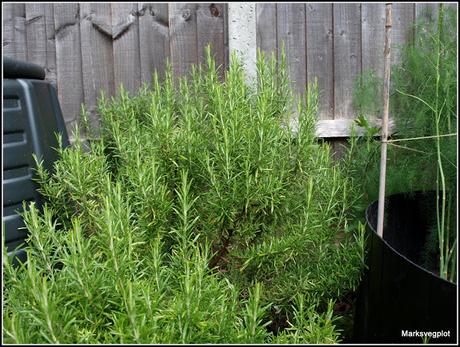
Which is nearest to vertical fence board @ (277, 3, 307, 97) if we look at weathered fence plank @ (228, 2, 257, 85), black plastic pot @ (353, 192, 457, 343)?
weathered fence plank @ (228, 2, 257, 85)

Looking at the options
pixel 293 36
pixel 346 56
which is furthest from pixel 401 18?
pixel 293 36

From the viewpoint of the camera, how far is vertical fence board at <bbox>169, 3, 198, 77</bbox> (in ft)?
10.1

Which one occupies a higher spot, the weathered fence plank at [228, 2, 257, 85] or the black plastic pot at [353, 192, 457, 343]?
the weathered fence plank at [228, 2, 257, 85]

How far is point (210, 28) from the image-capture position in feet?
10.1

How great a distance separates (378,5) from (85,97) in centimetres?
182

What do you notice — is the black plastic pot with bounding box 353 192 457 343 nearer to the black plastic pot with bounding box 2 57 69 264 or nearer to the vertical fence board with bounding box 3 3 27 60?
the black plastic pot with bounding box 2 57 69 264

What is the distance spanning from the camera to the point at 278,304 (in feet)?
6.21

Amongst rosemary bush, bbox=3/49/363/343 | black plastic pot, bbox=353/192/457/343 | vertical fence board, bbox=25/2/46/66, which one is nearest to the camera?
rosemary bush, bbox=3/49/363/343

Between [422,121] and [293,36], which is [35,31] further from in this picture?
[422,121]

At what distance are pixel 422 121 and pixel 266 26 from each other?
4.33ft

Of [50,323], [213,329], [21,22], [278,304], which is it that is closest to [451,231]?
[278,304]

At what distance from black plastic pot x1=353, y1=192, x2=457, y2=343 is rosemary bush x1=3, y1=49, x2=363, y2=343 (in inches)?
4.6

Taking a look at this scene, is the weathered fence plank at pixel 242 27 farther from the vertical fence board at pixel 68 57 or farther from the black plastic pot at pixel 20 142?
the black plastic pot at pixel 20 142

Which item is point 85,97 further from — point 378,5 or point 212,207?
point 378,5
